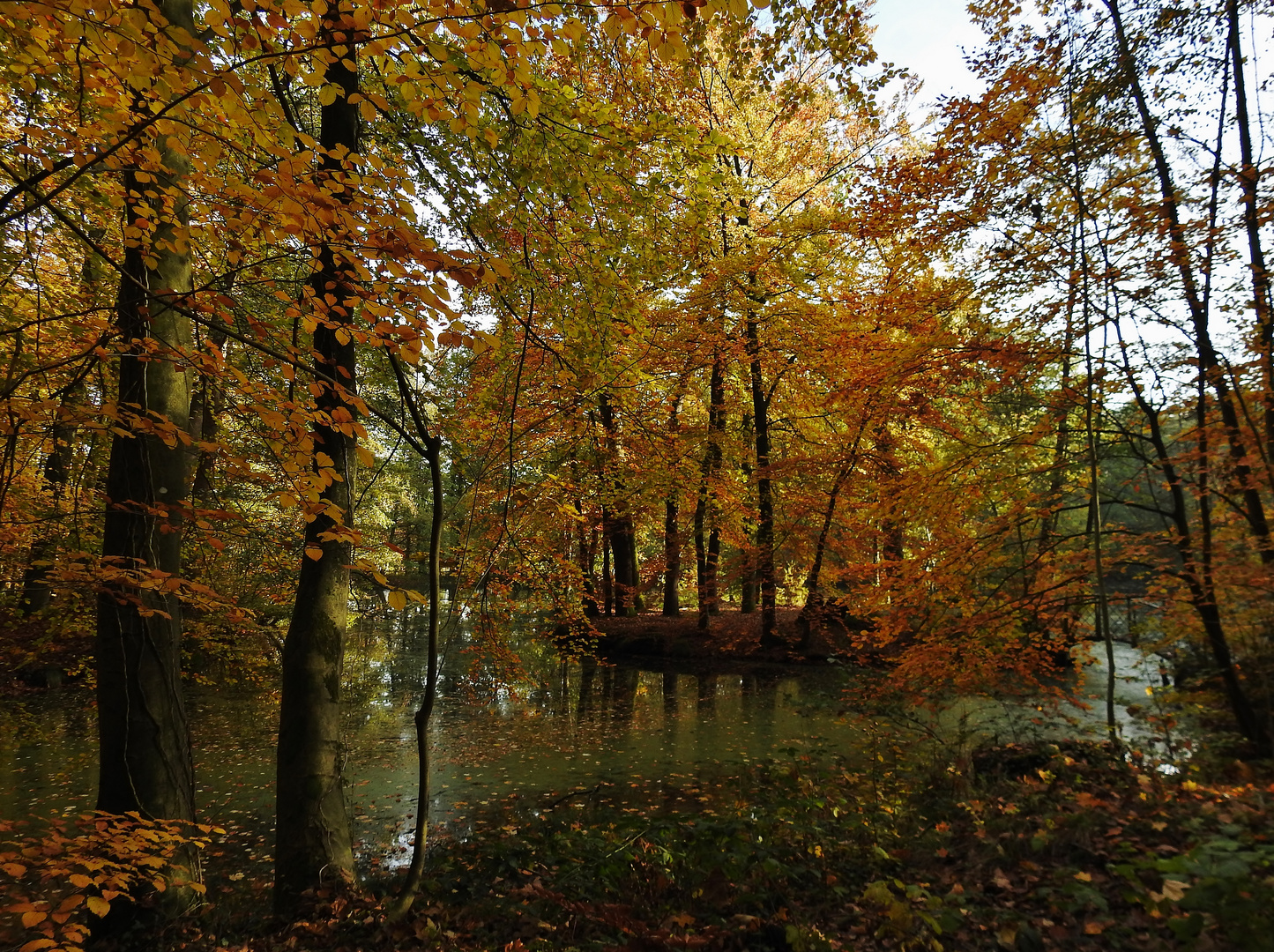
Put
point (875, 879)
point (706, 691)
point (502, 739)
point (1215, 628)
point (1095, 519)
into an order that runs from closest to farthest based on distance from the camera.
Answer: point (875, 879) < point (1215, 628) < point (1095, 519) < point (502, 739) < point (706, 691)

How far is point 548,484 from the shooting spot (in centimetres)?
747

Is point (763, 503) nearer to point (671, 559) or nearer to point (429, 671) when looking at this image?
point (671, 559)

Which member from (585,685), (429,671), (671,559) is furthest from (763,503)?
(429,671)

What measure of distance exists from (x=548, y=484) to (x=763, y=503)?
8.39m

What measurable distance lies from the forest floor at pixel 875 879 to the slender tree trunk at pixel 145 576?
3.43ft

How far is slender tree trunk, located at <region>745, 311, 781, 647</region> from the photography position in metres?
14.5

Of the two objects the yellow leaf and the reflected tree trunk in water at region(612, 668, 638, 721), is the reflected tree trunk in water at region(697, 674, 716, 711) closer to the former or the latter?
the reflected tree trunk in water at region(612, 668, 638, 721)

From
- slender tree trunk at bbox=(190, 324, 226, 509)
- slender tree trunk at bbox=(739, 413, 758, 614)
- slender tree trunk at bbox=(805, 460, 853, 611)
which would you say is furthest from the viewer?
slender tree trunk at bbox=(739, 413, 758, 614)

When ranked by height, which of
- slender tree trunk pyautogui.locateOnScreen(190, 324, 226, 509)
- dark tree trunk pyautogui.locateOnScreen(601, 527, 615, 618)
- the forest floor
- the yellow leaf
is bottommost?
the forest floor

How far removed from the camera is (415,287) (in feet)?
9.59

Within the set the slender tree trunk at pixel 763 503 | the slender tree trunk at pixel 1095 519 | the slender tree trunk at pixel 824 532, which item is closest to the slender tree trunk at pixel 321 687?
the slender tree trunk at pixel 1095 519

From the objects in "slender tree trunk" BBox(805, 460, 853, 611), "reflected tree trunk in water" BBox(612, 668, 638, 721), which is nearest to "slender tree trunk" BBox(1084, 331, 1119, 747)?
"slender tree trunk" BBox(805, 460, 853, 611)

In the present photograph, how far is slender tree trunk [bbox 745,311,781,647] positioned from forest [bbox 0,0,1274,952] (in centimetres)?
348

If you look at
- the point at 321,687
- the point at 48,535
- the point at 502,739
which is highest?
the point at 48,535
